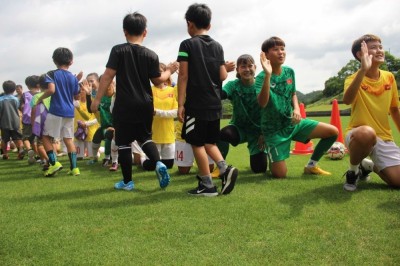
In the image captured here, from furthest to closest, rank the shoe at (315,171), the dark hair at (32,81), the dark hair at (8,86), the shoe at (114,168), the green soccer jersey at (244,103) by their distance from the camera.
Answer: the dark hair at (8,86)
the dark hair at (32,81)
the shoe at (114,168)
the green soccer jersey at (244,103)
the shoe at (315,171)

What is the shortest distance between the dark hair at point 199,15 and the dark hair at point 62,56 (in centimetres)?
264

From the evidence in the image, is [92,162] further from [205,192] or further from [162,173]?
[205,192]

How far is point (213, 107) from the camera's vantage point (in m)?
4.34

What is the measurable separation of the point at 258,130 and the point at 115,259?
12.5 feet

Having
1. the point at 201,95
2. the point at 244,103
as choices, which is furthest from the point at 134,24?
the point at 244,103

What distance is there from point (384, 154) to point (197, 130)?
6.93ft

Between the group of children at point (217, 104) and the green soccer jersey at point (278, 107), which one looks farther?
the green soccer jersey at point (278, 107)

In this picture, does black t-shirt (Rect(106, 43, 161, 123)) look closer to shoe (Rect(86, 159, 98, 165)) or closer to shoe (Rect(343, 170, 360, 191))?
shoe (Rect(343, 170, 360, 191))

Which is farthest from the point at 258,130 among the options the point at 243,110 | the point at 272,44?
the point at 272,44

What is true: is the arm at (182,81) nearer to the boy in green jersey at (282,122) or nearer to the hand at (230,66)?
the hand at (230,66)

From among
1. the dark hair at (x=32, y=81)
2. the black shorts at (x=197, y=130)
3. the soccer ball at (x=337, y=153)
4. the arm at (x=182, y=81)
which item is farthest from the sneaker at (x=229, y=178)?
the dark hair at (x=32, y=81)

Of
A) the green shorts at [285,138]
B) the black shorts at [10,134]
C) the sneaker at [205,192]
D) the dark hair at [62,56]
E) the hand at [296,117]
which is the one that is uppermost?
the dark hair at [62,56]

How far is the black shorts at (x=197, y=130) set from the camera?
4309 millimetres

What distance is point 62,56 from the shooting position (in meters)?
6.19
